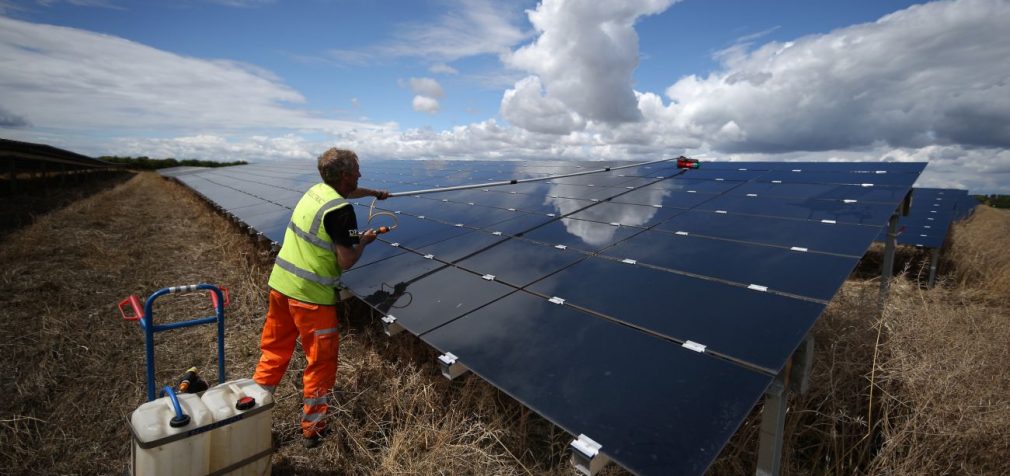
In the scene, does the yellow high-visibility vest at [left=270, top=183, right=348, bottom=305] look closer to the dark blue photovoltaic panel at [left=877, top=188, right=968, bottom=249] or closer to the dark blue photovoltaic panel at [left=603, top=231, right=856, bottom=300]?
the dark blue photovoltaic panel at [left=603, top=231, right=856, bottom=300]

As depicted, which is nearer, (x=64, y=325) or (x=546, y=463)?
(x=546, y=463)

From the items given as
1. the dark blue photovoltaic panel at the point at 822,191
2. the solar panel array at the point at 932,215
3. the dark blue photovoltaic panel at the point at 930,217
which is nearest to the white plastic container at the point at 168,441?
the dark blue photovoltaic panel at the point at 822,191

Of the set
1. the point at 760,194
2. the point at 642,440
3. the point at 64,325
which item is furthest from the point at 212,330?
the point at 760,194

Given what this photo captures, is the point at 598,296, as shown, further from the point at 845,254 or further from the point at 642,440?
the point at 845,254

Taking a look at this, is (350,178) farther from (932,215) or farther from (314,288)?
(932,215)

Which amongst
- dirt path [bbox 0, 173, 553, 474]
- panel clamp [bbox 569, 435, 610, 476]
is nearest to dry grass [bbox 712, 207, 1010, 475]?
panel clamp [bbox 569, 435, 610, 476]

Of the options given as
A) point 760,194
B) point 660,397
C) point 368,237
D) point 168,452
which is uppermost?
point 760,194

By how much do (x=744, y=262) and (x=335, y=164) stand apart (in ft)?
13.2

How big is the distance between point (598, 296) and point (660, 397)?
53.3 inches

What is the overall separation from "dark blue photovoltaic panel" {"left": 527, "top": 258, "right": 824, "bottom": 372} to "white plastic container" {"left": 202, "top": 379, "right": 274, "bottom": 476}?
7.89ft

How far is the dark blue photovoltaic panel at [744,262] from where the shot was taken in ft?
11.5

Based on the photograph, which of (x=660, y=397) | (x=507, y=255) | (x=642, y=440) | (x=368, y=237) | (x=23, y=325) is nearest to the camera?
(x=642, y=440)

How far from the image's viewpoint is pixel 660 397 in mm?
2549

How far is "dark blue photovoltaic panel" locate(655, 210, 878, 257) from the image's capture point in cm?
415
